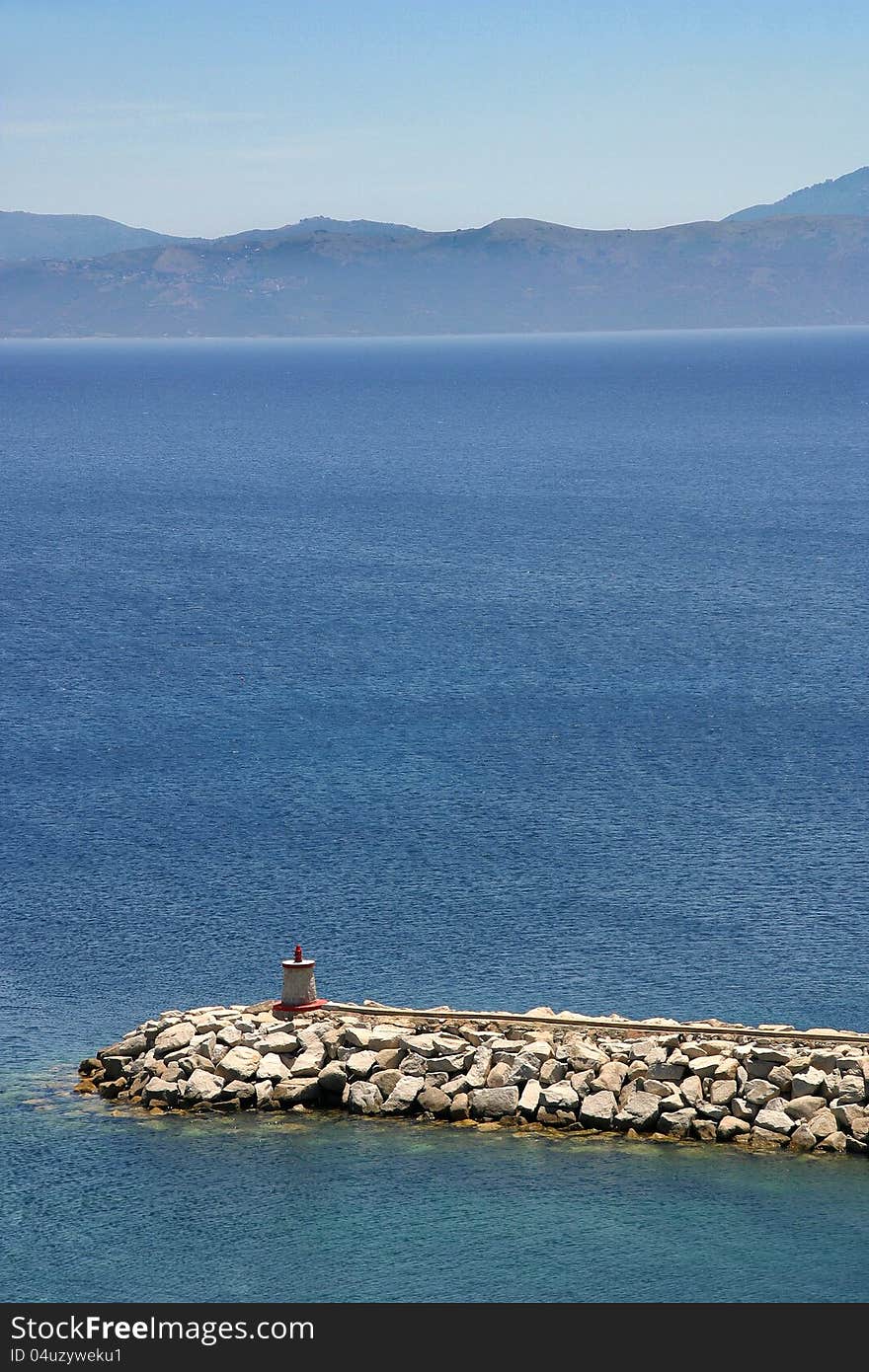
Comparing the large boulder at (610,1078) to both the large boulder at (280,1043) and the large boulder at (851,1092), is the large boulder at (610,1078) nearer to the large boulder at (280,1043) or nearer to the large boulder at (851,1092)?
the large boulder at (851,1092)

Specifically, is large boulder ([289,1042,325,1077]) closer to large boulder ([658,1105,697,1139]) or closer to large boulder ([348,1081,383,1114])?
large boulder ([348,1081,383,1114])

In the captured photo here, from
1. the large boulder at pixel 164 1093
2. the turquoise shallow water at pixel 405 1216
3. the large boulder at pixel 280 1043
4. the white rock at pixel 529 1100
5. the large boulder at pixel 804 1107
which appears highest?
the large boulder at pixel 280 1043

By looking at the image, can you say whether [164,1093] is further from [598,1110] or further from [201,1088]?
[598,1110]

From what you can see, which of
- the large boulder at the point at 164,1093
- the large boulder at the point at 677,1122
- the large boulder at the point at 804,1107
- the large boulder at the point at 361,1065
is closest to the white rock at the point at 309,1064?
the large boulder at the point at 361,1065

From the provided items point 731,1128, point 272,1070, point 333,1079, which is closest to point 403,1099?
point 333,1079

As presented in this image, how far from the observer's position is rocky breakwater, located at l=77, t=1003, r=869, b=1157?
3525 cm

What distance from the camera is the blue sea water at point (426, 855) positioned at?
106ft

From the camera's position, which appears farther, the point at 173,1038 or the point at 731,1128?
the point at 173,1038

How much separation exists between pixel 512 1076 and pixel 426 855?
18.0 metres

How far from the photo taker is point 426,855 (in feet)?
178

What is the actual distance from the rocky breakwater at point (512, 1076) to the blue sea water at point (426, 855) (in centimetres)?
69

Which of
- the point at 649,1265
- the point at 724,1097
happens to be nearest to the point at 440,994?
the point at 724,1097

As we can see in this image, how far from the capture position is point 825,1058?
117ft
